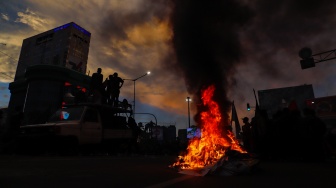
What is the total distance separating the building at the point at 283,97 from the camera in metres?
45.9

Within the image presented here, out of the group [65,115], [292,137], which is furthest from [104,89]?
[292,137]

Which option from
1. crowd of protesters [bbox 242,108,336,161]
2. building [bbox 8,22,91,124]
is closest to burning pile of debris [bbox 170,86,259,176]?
crowd of protesters [bbox 242,108,336,161]

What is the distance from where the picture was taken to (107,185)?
169 inches

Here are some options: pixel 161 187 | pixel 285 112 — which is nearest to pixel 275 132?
pixel 285 112

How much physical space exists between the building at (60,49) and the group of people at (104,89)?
85325 millimetres

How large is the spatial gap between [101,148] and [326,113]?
136 feet

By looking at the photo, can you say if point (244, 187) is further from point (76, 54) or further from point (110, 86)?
point (76, 54)

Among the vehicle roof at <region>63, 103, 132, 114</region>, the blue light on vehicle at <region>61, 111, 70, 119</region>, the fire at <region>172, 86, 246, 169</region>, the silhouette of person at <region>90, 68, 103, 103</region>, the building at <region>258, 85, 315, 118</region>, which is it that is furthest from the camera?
the building at <region>258, 85, 315, 118</region>

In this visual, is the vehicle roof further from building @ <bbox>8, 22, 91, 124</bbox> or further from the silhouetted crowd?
building @ <bbox>8, 22, 91, 124</bbox>

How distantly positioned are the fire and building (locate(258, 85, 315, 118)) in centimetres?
4093

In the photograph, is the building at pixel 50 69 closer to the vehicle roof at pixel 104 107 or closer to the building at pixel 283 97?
the building at pixel 283 97

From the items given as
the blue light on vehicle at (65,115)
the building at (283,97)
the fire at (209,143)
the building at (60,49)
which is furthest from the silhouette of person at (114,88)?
the building at (60,49)

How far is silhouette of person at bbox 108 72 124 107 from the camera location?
1412 centimetres

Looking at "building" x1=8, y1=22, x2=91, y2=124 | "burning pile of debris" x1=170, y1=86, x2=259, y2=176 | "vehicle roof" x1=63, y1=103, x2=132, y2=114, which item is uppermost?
A: "building" x1=8, y1=22, x2=91, y2=124
